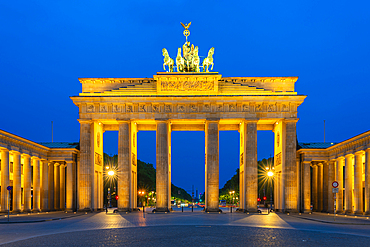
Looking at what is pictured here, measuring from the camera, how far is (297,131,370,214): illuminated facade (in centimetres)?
4675

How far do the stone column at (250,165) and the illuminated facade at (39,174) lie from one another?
23049mm

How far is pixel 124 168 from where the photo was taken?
2121 inches

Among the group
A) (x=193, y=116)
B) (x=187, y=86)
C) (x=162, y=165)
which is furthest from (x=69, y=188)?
(x=187, y=86)

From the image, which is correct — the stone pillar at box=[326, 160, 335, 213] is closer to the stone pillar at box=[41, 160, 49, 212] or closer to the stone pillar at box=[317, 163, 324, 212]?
the stone pillar at box=[317, 163, 324, 212]

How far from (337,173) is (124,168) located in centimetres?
2717

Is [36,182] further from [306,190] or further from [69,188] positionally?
[306,190]

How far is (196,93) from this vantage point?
54.5m

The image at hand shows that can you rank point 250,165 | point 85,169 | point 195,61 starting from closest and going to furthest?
point 250,165 → point 85,169 → point 195,61

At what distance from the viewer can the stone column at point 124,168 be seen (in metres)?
53.3

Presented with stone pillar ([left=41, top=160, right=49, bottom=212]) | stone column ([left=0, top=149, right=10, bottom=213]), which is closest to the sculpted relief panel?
stone pillar ([left=41, top=160, right=49, bottom=212])

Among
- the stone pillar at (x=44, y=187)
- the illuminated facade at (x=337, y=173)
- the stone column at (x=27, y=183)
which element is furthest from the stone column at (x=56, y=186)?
the illuminated facade at (x=337, y=173)

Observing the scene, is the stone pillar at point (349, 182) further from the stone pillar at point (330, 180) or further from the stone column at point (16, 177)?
the stone column at point (16, 177)

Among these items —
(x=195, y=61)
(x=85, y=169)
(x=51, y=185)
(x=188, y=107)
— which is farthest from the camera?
(x=51, y=185)

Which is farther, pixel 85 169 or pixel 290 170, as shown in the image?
pixel 85 169
